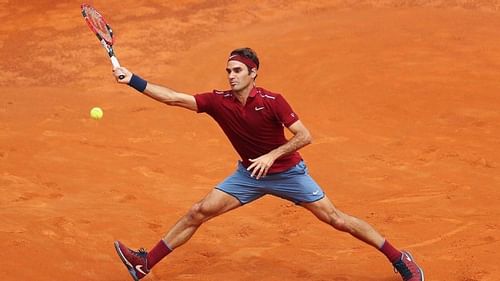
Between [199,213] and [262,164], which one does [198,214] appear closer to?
[199,213]

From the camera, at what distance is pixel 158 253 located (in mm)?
7773

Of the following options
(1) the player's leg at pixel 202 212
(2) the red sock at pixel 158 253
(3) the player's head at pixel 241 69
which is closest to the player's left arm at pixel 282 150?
(1) the player's leg at pixel 202 212

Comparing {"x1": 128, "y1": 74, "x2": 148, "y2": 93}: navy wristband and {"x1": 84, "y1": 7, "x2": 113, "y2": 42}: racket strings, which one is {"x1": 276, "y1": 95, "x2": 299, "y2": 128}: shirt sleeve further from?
{"x1": 84, "y1": 7, "x2": 113, "y2": 42}: racket strings

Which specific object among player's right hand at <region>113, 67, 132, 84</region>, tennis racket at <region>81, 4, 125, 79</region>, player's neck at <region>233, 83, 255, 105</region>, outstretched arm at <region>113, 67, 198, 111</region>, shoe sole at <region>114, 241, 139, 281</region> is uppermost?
tennis racket at <region>81, 4, 125, 79</region>

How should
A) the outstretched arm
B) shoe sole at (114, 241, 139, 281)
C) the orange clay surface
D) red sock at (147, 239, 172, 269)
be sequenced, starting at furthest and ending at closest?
the orange clay surface < shoe sole at (114, 241, 139, 281) < red sock at (147, 239, 172, 269) < the outstretched arm

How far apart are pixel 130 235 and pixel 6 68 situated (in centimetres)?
738

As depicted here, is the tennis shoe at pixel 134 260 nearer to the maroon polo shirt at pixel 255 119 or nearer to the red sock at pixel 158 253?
the red sock at pixel 158 253

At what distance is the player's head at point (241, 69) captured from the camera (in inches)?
290

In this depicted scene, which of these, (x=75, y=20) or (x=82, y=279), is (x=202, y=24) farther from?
(x=82, y=279)

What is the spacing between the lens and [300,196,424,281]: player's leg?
7.57 metres

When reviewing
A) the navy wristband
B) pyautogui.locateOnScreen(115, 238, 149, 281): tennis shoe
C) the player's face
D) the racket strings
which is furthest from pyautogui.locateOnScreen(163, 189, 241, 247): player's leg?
the racket strings

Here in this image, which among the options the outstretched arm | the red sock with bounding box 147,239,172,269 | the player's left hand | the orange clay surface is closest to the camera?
the player's left hand

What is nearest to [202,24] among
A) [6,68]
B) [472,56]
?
[6,68]

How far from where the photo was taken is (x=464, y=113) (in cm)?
1289
